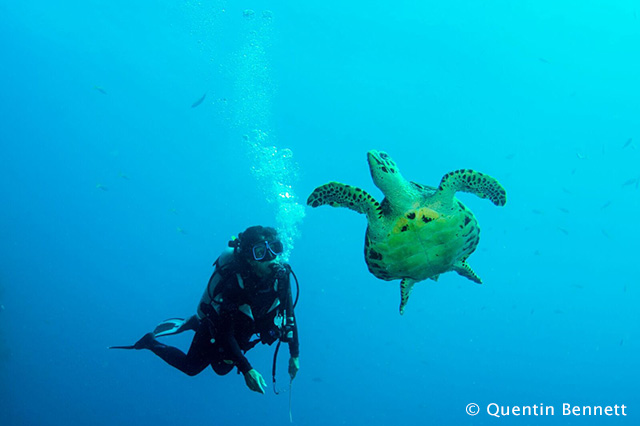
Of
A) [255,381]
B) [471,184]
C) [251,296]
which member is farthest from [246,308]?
[471,184]

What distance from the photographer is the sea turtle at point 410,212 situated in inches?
160

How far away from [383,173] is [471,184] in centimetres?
97

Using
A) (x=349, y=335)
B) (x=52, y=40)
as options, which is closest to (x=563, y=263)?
(x=349, y=335)

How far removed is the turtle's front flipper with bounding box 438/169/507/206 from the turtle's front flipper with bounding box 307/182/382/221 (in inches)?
27.9

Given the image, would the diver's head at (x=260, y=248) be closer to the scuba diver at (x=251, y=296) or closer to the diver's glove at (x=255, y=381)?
the scuba diver at (x=251, y=296)

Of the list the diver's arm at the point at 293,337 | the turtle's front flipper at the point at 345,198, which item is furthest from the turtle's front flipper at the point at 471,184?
the diver's arm at the point at 293,337

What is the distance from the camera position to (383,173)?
12.9 ft

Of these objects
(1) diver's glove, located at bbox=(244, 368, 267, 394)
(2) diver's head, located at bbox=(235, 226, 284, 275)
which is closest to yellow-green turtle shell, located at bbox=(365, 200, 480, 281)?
(2) diver's head, located at bbox=(235, 226, 284, 275)

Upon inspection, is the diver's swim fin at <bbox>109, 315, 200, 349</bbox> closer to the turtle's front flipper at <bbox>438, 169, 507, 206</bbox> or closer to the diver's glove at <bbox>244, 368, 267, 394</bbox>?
the diver's glove at <bbox>244, 368, 267, 394</bbox>

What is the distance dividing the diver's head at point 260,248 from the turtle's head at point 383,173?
162 cm

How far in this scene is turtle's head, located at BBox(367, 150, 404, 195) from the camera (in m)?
3.95

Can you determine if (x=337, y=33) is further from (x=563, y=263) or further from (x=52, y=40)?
(x=563, y=263)

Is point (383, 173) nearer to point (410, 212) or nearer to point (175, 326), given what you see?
point (410, 212)

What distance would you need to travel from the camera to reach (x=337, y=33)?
42.6 m
